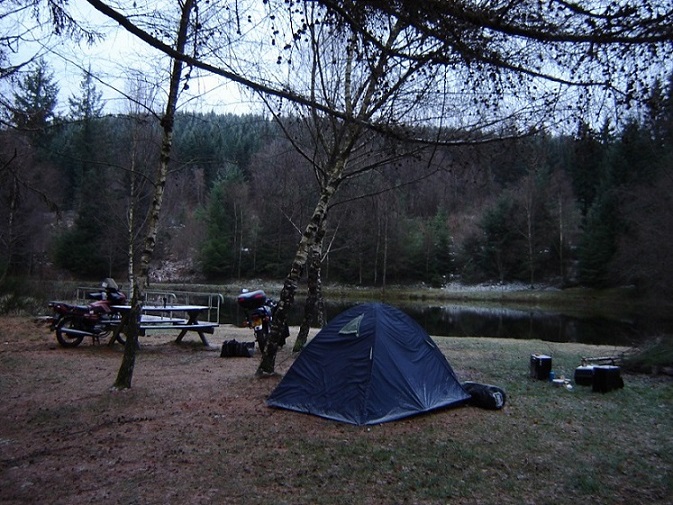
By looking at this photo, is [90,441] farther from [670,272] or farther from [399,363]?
[670,272]

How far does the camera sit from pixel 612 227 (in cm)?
3747

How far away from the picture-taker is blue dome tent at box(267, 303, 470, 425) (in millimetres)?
5922

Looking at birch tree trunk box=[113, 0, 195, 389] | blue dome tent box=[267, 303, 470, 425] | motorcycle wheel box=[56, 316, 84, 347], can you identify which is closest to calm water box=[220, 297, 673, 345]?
motorcycle wheel box=[56, 316, 84, 347]

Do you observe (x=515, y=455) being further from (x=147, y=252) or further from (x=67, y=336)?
(x=67, y=336)

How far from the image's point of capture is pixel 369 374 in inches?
237

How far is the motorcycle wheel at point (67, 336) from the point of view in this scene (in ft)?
35.7

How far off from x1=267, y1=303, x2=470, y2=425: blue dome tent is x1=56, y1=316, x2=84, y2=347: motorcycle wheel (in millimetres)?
6541

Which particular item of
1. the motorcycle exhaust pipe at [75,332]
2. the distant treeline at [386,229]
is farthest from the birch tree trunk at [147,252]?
the distant treeline at [386,229]

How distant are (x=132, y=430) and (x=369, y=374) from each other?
8.51 feet

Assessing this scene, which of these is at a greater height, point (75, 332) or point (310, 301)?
point (310, 301)

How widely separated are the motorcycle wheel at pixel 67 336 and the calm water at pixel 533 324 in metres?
9.46

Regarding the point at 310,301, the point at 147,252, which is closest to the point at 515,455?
the point at 147,252

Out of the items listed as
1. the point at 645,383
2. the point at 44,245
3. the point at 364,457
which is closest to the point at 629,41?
the point at 364,457

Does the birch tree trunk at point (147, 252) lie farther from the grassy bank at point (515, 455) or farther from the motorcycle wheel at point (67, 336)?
the motorcycle wheel at point (67, 336)
